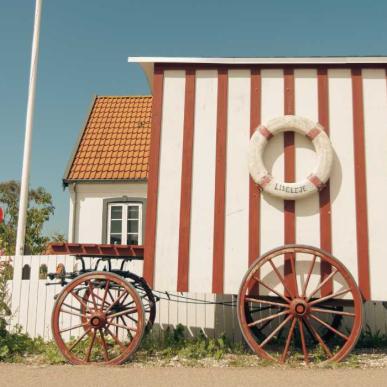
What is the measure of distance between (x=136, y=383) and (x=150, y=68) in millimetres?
3873

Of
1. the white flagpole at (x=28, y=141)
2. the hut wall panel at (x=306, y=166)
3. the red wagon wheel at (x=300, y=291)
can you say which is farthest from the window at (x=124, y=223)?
the hut wall panel at (x=306, y=166)

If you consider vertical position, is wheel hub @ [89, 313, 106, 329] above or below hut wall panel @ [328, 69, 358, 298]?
below

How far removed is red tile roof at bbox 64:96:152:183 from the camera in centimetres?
1120

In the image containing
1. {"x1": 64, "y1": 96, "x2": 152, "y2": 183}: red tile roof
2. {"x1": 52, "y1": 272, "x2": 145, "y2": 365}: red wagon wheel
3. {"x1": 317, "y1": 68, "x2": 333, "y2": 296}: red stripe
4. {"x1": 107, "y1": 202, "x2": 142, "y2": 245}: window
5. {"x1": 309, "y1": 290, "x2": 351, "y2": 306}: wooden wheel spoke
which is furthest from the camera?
{"x1": 64, "y1": 96, "x2": 152, "y2": 183}: red tile roof

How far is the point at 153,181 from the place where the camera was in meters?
5.29

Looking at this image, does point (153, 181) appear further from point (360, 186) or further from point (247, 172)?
point (360, 186)

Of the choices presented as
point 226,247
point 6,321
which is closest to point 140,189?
point 6,321

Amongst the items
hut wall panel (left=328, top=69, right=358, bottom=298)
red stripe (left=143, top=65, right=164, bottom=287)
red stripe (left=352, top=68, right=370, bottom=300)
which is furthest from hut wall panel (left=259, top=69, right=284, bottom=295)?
red stripe (left=143, top=65, right=164, bottom=287)

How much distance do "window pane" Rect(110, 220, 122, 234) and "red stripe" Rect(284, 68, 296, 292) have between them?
6.89 metres

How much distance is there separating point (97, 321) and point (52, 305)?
1822mm

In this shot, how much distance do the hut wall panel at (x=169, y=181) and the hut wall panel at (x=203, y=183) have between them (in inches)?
7.8

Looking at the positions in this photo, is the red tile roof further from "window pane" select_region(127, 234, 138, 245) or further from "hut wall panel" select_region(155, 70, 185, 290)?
"hut wall panel" select_region(155, 70, 185, 290)

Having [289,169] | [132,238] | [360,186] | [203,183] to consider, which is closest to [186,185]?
[203,183]

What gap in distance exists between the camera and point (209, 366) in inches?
195
